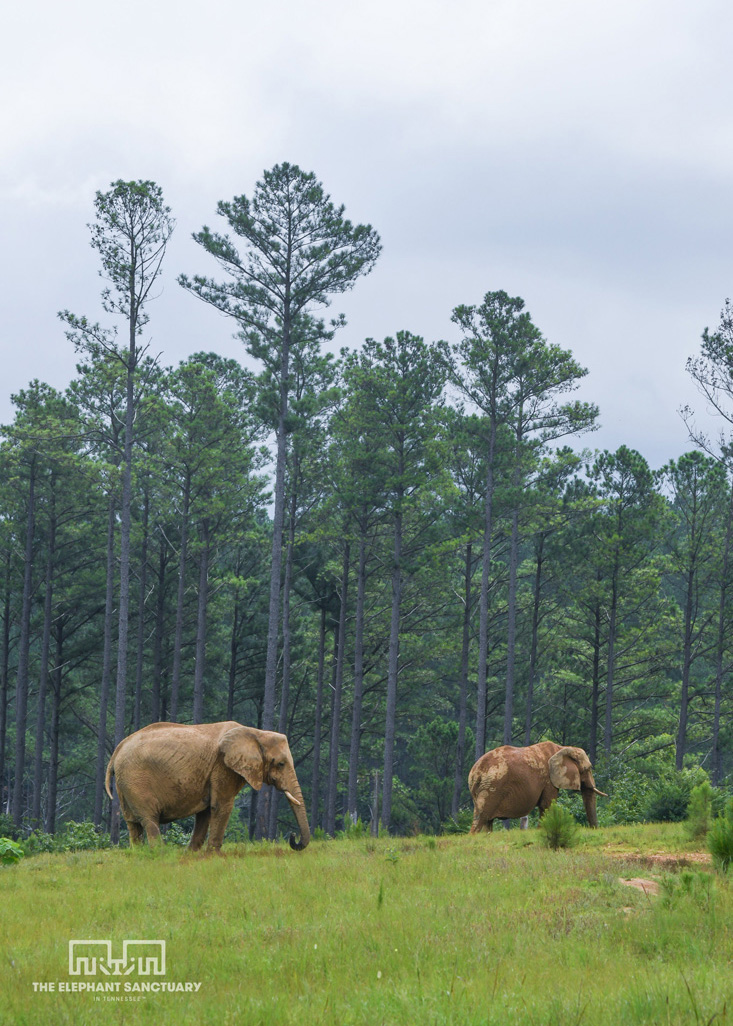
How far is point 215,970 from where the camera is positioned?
7.77 m

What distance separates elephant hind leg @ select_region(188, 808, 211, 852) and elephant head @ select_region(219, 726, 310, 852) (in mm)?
1480

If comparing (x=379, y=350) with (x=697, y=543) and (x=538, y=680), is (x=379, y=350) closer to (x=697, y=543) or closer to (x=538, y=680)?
(x=697, y=543)

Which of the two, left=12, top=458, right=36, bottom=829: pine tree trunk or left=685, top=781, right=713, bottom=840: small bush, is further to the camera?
left=12, top=458, right=36, bottom=829: pine tree trunk

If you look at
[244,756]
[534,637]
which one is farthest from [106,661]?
[244,756]

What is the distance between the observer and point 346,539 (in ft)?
115

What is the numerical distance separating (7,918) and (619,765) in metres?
23.6

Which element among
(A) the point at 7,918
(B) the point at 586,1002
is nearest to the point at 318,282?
(A) the point at 7,918

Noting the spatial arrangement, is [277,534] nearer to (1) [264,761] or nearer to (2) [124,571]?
(2) [124,571]

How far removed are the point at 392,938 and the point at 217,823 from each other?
7.79 meters

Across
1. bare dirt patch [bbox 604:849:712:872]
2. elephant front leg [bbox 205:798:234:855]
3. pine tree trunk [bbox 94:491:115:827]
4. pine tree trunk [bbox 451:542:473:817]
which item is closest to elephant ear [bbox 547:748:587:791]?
bare dirt patch [bbox 604:849:712:872]

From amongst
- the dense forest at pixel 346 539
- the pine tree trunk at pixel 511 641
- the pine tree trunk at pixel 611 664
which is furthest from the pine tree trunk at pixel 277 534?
the pine tree trunk at pixel 611 664

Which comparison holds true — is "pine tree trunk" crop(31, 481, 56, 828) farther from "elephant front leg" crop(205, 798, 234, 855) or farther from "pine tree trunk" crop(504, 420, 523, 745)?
"elephant front leg" crop(205, 798, 234, 855)

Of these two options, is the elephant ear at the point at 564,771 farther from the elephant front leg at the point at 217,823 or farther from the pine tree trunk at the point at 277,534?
the pine tree trunk at the point at 277,534

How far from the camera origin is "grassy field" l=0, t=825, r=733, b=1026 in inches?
259
